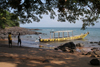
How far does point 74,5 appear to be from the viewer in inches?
317

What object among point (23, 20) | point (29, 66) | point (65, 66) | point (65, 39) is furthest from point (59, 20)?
point (65, 39)

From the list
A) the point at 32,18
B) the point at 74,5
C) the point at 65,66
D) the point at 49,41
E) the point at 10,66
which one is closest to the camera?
the point at 10,66

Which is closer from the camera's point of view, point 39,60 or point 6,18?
point 39,60

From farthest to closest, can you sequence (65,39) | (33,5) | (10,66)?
1. (65,39)
2. (33,5)
3. (10,66)

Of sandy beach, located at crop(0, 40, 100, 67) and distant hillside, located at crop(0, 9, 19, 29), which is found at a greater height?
distant hillside, located at crop(0, 9, 19, 29)

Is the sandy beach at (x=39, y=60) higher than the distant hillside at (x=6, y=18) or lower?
lower

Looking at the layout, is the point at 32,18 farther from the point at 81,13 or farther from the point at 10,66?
the point at 10,66

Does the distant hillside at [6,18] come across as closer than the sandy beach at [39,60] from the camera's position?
No

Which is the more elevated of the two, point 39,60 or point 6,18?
point 6,18

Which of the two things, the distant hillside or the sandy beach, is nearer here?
the sandy beach

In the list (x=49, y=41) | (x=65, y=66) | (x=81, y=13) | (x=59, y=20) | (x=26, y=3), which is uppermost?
(x=26, y=3)

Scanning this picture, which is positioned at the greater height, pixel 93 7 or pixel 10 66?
pixel 93 7

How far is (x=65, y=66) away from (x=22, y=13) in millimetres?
6522

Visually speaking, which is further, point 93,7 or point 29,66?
point 93,7
